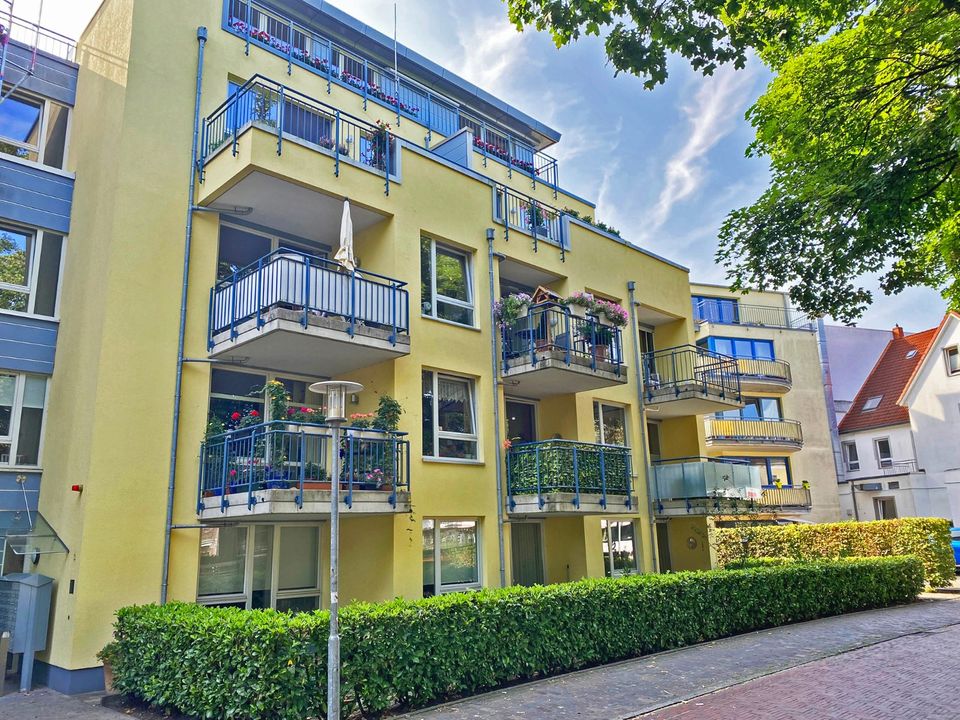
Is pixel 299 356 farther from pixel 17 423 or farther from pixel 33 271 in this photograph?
pixel 33 271

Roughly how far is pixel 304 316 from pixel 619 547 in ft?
32.7

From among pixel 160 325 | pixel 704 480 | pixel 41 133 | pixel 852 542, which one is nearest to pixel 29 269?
pixel 41 133

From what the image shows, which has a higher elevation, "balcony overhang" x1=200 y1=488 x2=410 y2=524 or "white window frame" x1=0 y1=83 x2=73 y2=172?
"white window frame" x1=0 y1=83 x2=73 y2=172

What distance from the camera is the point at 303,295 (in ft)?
37.0

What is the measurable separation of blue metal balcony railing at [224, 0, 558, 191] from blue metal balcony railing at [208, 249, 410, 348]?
209 inches

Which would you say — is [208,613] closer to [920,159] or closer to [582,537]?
[582,537]

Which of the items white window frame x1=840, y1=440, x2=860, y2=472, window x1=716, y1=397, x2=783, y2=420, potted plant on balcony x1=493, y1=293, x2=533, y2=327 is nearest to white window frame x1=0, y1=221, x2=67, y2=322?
potted plant on balcony x1=493, y1=293, x2=533, y2=327

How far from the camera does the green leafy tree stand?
8.96 m

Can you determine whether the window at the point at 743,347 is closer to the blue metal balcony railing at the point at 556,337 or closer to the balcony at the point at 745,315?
the balcony at the point at 745,315

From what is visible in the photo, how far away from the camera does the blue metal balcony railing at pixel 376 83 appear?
50.1 feet

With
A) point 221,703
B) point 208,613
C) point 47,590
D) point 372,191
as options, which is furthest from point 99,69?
point 221,703

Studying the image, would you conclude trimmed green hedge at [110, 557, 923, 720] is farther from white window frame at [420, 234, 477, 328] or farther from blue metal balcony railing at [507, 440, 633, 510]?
white window frame at [420, 234, 477, 328]

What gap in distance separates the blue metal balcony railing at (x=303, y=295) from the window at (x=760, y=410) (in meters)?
26.1

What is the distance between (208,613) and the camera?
9047 millimetres
